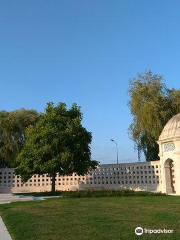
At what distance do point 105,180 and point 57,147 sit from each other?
23.1 ft

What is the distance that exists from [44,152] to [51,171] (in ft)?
5.42

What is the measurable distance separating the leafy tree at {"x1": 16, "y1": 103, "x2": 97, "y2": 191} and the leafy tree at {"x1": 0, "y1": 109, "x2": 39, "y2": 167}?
4.84 metres

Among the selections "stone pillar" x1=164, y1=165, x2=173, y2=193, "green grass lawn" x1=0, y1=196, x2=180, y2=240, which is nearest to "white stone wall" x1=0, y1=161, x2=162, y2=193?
"stone pillar" x1=164, y1=165, x2=173, y2=193

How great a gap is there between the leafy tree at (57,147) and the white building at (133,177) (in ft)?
11.2

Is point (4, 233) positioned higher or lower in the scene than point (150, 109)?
lower

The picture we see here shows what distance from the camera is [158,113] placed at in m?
25.9

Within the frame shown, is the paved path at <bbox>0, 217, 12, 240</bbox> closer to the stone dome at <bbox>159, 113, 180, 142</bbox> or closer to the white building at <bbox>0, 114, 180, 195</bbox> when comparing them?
the white building at <bbox>0, 114, 180, 195</bbox>

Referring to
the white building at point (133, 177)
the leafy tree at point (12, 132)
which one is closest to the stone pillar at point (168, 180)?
the white building at point (133, 177)

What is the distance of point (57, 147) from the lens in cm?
2316

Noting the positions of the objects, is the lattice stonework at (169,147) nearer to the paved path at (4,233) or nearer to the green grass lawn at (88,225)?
the green grass lawn at (88,225)

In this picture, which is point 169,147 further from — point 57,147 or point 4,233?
point 4,233

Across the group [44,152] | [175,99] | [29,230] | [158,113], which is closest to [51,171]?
[44,152]

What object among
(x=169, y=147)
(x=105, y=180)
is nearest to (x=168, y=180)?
(x=169, y=147)

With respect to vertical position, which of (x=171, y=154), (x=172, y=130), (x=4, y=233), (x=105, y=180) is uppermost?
(x=172, y=130)
